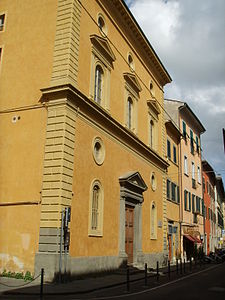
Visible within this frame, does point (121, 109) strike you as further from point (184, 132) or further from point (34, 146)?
point (184, 132)

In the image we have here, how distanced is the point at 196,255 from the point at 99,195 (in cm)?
1922

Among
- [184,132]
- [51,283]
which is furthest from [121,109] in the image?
[184,132]

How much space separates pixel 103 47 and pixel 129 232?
977 cm

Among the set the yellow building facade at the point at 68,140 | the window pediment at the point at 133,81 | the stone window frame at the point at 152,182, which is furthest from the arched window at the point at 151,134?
the yellow building facade at the point at 68,140

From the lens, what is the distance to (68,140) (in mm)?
14109

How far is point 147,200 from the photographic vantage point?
22812 mm

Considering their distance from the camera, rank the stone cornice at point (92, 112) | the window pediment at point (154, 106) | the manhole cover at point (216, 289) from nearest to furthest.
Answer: the manhole cover at point (216, 289) → the stone cornice at point (92, 112) → the window pediment at point (154, 106)

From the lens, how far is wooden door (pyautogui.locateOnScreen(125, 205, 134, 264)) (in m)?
19.5

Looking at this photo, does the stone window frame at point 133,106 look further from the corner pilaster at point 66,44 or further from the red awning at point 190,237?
the red awning at point 190,237

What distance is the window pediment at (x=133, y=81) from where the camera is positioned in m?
20.7

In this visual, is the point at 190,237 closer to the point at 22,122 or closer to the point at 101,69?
the point at 101,69

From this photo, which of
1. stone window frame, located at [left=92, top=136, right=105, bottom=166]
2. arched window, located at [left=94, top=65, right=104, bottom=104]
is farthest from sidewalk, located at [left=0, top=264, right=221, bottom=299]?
arched window, located at [left=94, top=65, right=104, bottom=104]

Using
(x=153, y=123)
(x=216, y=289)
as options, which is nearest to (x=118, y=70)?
(x=153, y=123)

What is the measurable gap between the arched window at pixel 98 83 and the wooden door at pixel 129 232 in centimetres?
607
